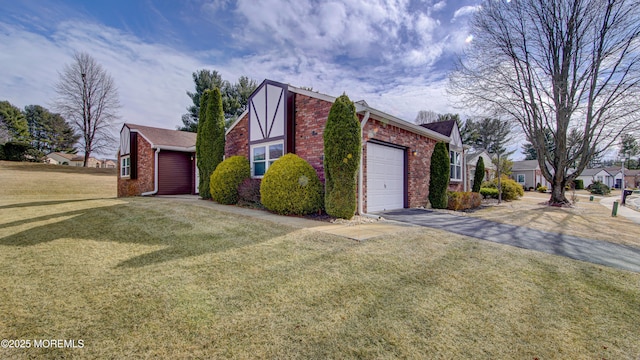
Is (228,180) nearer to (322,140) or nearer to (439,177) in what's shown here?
(322,140)

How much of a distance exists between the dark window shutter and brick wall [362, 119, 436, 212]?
14.1 m

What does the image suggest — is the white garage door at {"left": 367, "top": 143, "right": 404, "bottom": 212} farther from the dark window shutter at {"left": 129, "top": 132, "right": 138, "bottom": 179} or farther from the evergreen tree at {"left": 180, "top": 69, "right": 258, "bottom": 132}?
the evergreen tree at {"left": 180, "top": 69, "right": 258, "bottom": 132}

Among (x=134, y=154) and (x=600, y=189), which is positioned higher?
(x=134, y=154)

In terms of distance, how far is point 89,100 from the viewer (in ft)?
91.8

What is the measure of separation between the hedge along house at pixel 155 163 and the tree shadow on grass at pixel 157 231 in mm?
7870

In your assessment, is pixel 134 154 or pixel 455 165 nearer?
pixel 455 165

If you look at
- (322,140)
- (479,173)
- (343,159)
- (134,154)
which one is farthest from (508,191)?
(134,154)

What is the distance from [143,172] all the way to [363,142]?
1322 centimetres

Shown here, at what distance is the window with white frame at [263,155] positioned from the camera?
957 cm

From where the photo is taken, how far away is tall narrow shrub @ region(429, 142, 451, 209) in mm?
11163

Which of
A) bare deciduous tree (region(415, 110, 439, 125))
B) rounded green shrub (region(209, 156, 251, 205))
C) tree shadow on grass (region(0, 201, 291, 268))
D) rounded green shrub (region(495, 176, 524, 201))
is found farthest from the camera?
bare deciduous tree (region(415, 110, 439, 125))

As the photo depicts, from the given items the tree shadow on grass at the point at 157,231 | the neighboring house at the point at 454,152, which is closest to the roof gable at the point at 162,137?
the tree shadow on grass at the point at 157,231

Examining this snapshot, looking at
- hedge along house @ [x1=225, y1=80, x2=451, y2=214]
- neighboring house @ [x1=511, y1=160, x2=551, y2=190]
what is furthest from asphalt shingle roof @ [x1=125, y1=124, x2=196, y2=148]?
neighboring house @ [x1=511, y1=160, x2=551, y2=190]

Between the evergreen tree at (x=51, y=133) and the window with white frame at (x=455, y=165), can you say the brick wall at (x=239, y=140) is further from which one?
the evergreen tree at (x=51, y=133)
